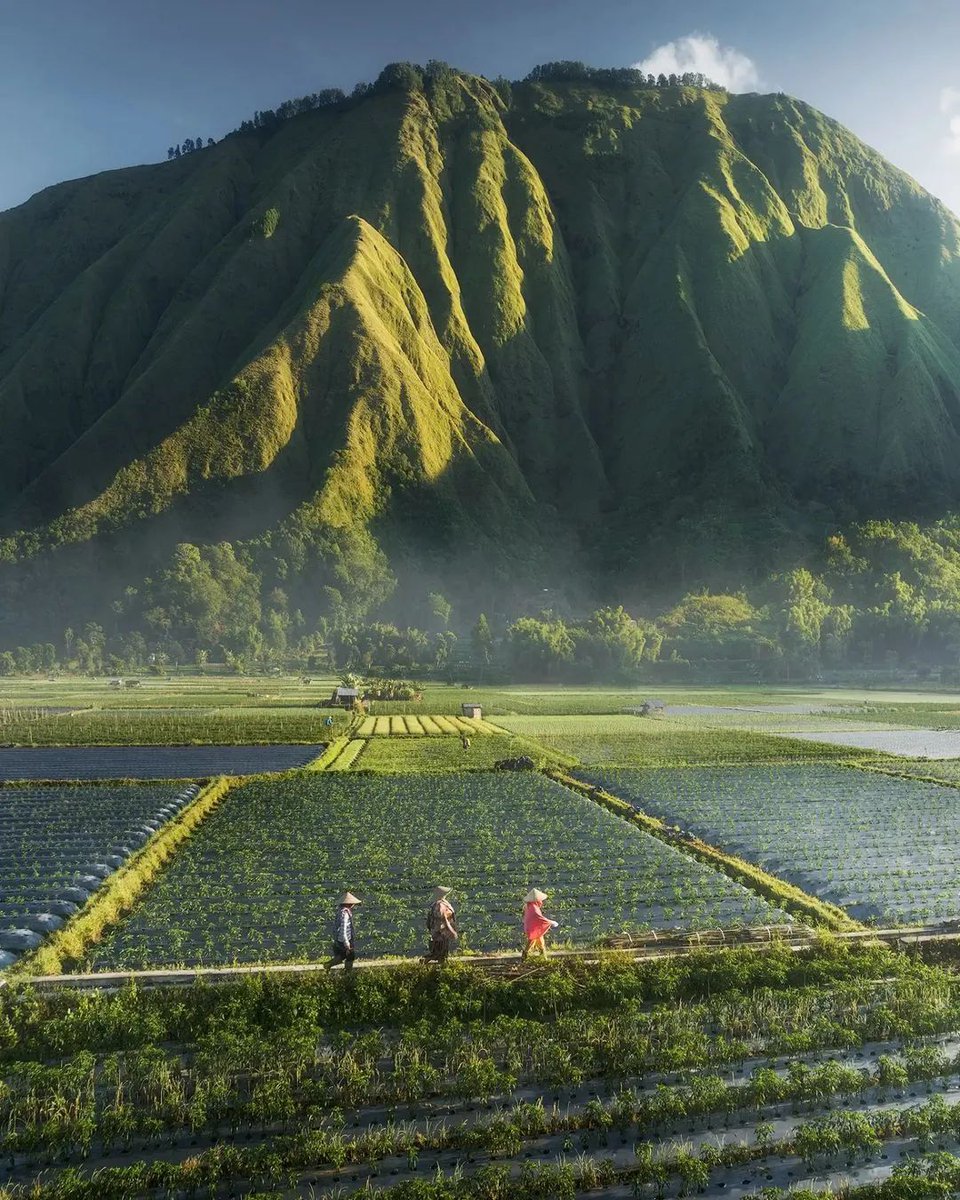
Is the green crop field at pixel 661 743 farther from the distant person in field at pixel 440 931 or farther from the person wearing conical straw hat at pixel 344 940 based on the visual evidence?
the person wearing conical straw hat at pixel 344 940

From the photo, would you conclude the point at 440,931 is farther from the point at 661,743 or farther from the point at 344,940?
the point at 661,743

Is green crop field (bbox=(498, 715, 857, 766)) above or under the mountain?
under

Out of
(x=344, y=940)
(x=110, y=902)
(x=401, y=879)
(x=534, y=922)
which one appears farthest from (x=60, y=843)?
(x=534, y=922)

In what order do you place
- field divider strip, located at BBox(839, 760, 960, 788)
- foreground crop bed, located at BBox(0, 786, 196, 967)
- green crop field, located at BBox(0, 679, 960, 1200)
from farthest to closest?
field divider strip, located at BBox(839, 760, 960, 788)
foreground crop bed, located at BBox(0, 786, 196, 967)
green crop field, located at BBox(0, 679, 960, 1200)

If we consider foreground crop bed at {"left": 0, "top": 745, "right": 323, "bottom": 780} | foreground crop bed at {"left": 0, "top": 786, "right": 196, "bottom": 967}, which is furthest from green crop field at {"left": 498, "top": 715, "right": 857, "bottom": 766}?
foreground crop bed at {"left": 0, "top": 786, "right": 196, "bottom": 967}

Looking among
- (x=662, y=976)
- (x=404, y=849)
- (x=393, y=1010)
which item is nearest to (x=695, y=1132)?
(x=662, y=976)

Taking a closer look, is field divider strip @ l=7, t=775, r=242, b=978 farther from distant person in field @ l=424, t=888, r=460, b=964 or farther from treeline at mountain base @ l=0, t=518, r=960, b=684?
treeline at mountain base @ l=0, t=518, r=960, b=684

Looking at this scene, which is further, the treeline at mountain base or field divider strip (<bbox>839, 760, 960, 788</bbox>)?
the treeline at mountain base

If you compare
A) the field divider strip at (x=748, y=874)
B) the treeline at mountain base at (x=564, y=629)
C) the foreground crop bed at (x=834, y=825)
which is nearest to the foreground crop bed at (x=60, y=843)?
the field divider strip at (x=748, y=874)
